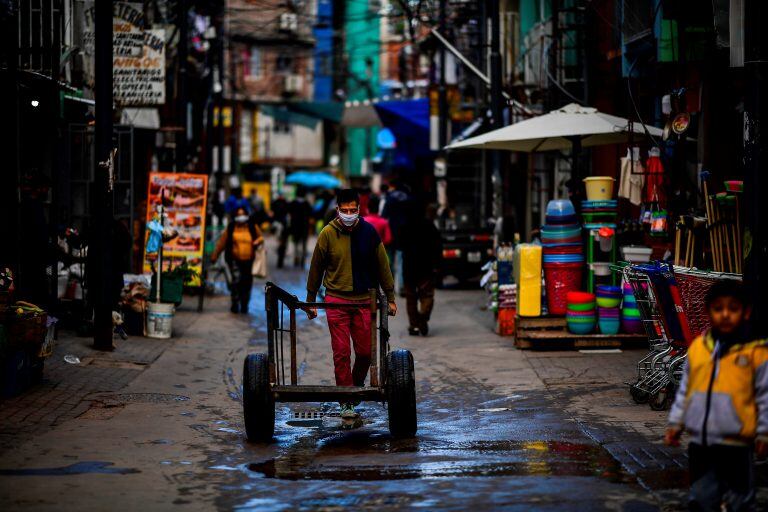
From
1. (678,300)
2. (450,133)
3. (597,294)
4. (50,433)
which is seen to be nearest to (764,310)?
(678,300)

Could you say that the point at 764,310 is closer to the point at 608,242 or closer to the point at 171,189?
the point at 608,242

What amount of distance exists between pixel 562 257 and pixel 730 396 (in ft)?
31.1

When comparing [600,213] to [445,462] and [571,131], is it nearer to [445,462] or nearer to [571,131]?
[571,131]

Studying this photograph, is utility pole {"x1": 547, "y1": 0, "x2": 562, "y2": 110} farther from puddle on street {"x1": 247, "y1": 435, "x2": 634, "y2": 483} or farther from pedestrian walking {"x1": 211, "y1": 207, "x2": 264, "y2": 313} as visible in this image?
puddle on street {"x1": 247, "y1": 435, "x2": 634, "y2": 483}

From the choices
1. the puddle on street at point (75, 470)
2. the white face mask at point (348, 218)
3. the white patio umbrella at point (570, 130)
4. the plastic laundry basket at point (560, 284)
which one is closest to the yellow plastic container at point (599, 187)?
the white patio umbrella at point (570, 130)

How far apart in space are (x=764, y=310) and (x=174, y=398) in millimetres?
6059

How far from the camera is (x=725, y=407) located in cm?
637

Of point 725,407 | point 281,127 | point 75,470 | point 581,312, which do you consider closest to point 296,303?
point 75,470

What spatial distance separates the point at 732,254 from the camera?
12672 millimetres

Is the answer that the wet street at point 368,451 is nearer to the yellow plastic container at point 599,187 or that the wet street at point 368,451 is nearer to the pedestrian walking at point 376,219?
the yellow plastic container at point 599,187

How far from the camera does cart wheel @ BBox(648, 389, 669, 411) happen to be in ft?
35.8

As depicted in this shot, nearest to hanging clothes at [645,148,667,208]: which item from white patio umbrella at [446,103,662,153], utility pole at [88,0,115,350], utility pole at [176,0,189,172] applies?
white patio umbrella at [446,103,662,153]

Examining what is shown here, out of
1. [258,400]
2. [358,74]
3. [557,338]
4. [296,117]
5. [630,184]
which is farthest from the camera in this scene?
[358,74]

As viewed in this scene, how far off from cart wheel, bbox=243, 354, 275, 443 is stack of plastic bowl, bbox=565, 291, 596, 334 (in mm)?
6376
